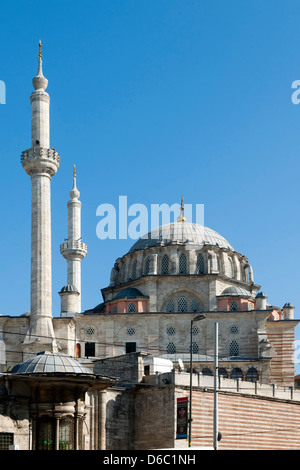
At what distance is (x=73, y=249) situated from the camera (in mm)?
53219

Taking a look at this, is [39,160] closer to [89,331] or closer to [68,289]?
[68,289]

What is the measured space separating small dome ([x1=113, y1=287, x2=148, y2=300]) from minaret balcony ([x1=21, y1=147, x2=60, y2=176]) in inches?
463

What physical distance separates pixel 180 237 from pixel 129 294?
6.21 m

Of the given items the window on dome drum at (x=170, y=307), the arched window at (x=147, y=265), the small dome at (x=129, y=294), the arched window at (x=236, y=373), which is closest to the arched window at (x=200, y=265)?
the window on dome drum at (x=170, y=307)

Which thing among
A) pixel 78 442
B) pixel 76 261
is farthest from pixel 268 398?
pixel 76 261

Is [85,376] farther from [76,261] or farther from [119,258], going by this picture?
[119,258]

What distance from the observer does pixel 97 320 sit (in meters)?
50.0

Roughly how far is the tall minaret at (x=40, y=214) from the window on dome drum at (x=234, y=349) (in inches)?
503

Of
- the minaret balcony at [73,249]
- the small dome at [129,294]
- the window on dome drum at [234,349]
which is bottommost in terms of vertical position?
the window on dome drum at [234,349]

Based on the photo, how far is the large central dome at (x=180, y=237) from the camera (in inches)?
2167

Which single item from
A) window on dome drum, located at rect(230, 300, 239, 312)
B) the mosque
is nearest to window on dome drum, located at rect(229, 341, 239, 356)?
the mosque

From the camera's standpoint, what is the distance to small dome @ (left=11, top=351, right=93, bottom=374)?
2508 cm

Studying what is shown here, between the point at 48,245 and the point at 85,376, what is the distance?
18370mm

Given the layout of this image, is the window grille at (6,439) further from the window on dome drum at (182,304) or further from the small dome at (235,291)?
the small dome at (235,291)
